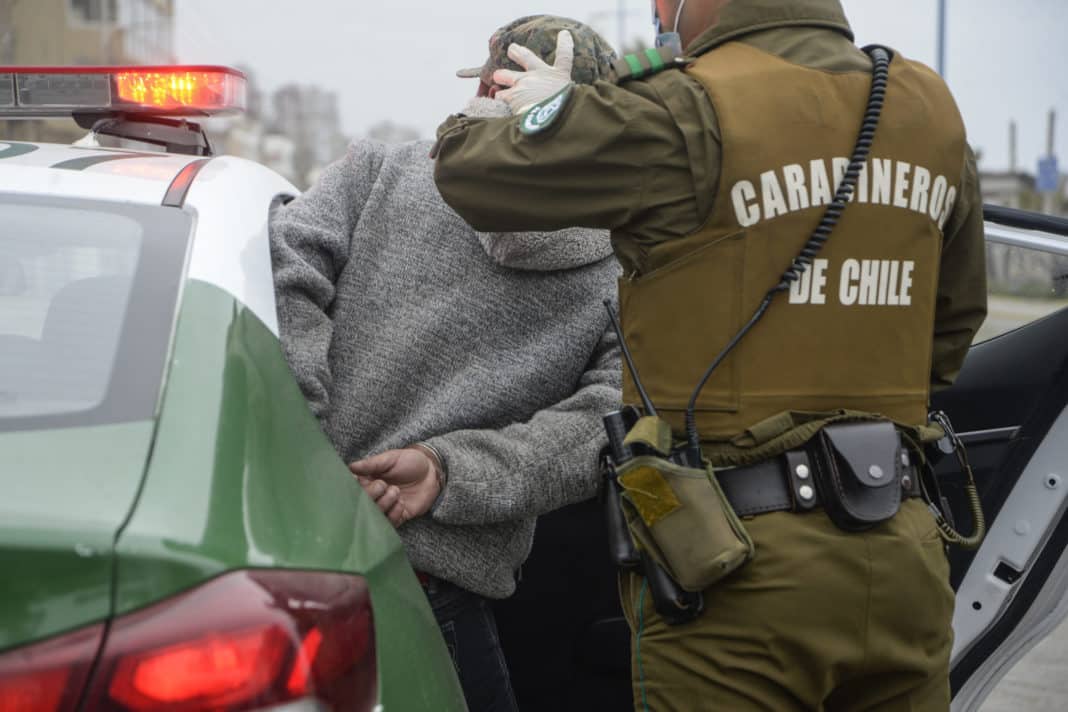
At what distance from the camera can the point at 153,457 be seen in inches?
47.2

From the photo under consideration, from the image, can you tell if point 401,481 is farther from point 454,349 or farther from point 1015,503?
A: point 1015,503

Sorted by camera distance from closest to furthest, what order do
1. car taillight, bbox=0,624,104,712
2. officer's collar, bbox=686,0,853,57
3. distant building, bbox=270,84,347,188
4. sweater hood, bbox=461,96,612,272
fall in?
car taillight, bbox=0,624,104,712 < officer's collar, bbox=686,0,853,57 < sweater hood, bbox=461,96,612,272 < distant building, bbox=270,84,347,188

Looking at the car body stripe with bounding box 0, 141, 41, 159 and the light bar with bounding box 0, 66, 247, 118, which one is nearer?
the car body stripe with bounding box 0, 141, 41, 159

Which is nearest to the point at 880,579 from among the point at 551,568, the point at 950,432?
the point at 950,432

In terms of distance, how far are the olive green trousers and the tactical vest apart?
0.20 meters

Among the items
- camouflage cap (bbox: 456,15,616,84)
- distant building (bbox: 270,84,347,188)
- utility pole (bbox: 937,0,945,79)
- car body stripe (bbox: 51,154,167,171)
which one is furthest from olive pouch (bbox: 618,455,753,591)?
distant building (bbox: 270,84,347,188)

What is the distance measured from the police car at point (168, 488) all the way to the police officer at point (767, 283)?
43 centimetres

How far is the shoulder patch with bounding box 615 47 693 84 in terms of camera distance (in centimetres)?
186

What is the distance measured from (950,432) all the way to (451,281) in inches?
35.8

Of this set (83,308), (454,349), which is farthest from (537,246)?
(83,308)

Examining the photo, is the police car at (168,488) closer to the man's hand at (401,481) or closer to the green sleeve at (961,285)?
the man's hand at (401,481)

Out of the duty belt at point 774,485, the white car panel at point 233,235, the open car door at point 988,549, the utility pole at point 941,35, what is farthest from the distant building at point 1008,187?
the white car panel at point 233,235

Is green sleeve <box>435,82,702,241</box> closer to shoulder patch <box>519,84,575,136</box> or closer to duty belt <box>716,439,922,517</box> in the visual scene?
shoulder patch <box>519,84,575,136</box>

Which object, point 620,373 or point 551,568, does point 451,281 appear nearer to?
point 620,373
